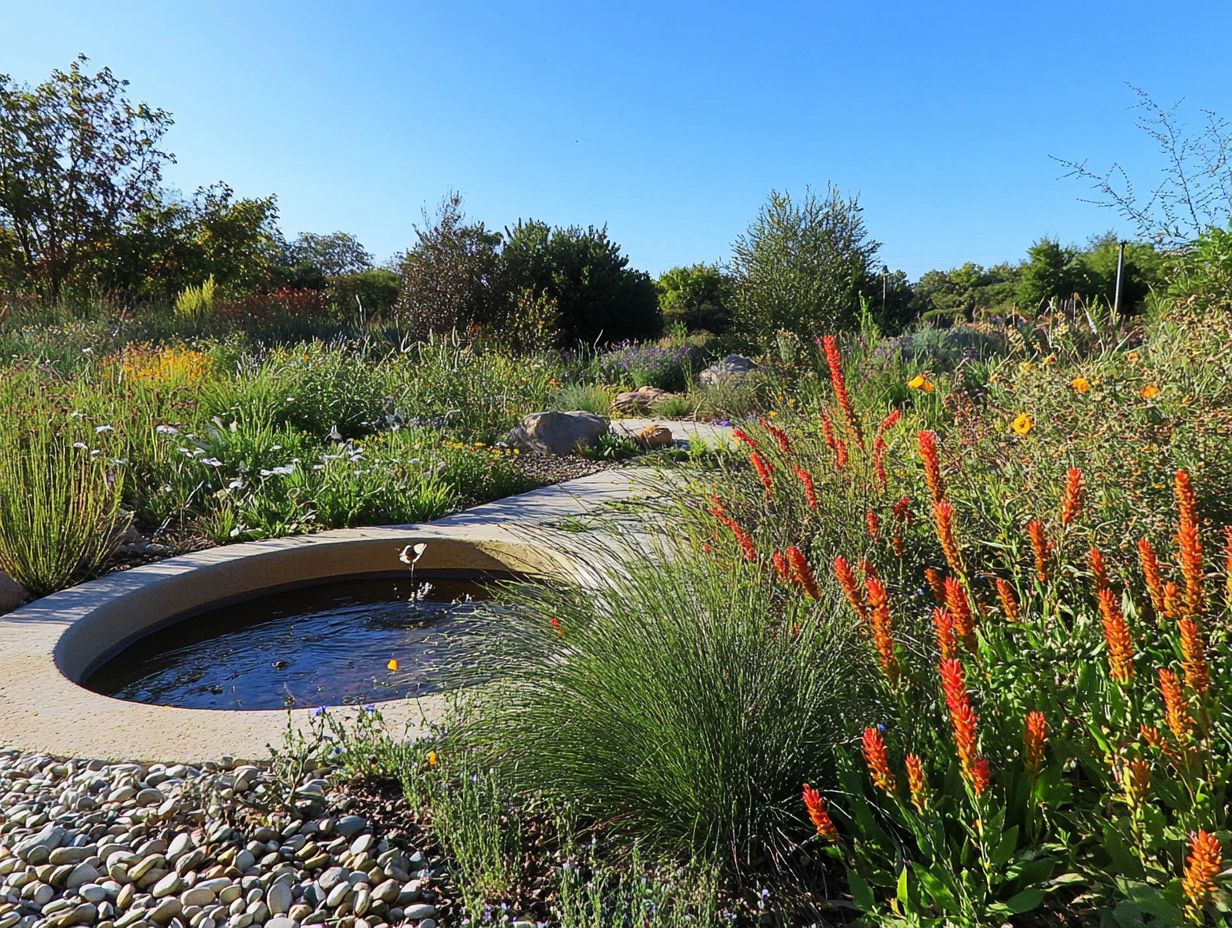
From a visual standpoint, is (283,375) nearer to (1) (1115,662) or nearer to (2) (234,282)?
(1) (1115,662)

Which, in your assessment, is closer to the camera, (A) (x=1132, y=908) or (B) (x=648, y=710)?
(A) (x=1132, y=908)

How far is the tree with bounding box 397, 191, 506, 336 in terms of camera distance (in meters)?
15.2

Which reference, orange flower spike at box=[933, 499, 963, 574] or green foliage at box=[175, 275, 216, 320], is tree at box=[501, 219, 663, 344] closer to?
green foliage at box=[175, 275, 216, 320]

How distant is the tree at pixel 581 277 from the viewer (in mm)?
16438

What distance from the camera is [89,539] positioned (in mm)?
4465

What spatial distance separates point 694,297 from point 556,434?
20952mm

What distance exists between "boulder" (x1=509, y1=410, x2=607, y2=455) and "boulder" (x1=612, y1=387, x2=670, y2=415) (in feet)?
8.76

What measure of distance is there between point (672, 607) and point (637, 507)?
1.86 metres

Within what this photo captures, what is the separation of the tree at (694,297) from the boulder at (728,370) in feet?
45.6

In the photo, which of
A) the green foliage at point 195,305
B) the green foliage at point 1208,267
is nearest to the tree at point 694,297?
the green foliage at point 195,305

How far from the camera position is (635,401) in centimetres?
1128

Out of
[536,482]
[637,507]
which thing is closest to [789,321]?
[536,482]

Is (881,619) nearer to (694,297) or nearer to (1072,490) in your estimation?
(1072,490)

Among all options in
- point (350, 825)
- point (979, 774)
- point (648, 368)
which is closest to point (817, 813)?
point (979, 774)
